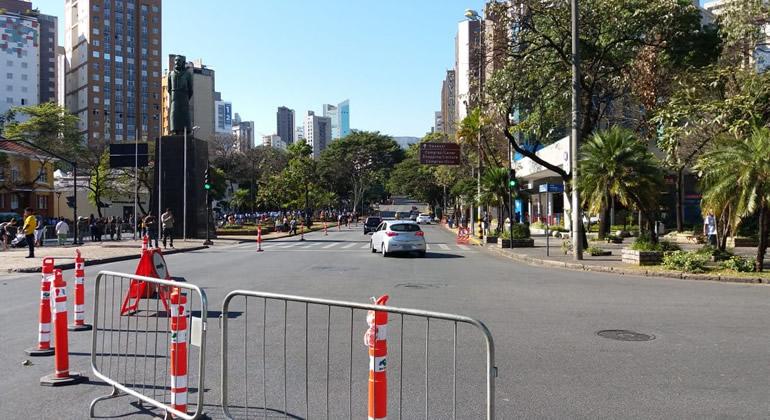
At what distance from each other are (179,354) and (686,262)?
1517cm

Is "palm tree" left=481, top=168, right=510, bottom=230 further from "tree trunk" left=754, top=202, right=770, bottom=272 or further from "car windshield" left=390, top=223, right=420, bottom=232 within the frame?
"tree trunk" left=754, top=202, right=770, bottom=272

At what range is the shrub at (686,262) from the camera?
54.0 feet

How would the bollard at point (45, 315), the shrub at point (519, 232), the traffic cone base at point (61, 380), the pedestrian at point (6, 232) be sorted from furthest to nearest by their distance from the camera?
1. the pedestrian at point (6, 232)
2. the shrub at point (519, 232)
3. the bollard at point (45, 315)
4. the traffic cone base at point (61, 380)

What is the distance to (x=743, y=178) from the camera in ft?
50.6

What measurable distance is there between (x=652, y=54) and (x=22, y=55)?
12946 cm

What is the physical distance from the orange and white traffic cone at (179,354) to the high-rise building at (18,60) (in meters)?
135

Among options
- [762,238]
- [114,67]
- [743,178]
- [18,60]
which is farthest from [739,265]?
[18,60]

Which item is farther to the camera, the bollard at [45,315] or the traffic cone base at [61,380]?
the bollard at [45,315]

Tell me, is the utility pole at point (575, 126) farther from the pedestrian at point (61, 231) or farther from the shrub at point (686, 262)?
the pedestrian at point (61, 231)

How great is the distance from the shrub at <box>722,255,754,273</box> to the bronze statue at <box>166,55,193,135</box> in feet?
100

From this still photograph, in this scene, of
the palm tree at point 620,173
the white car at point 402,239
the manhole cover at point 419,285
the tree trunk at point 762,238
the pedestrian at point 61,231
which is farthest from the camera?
the pedestrian at point 61,231

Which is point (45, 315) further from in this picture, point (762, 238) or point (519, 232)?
point (519, 232)

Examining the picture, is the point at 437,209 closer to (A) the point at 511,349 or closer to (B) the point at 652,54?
(B) the point at 652,54

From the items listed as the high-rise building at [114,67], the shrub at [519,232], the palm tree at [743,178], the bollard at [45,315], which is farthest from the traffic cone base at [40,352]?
the high-rise building at [114,67]
